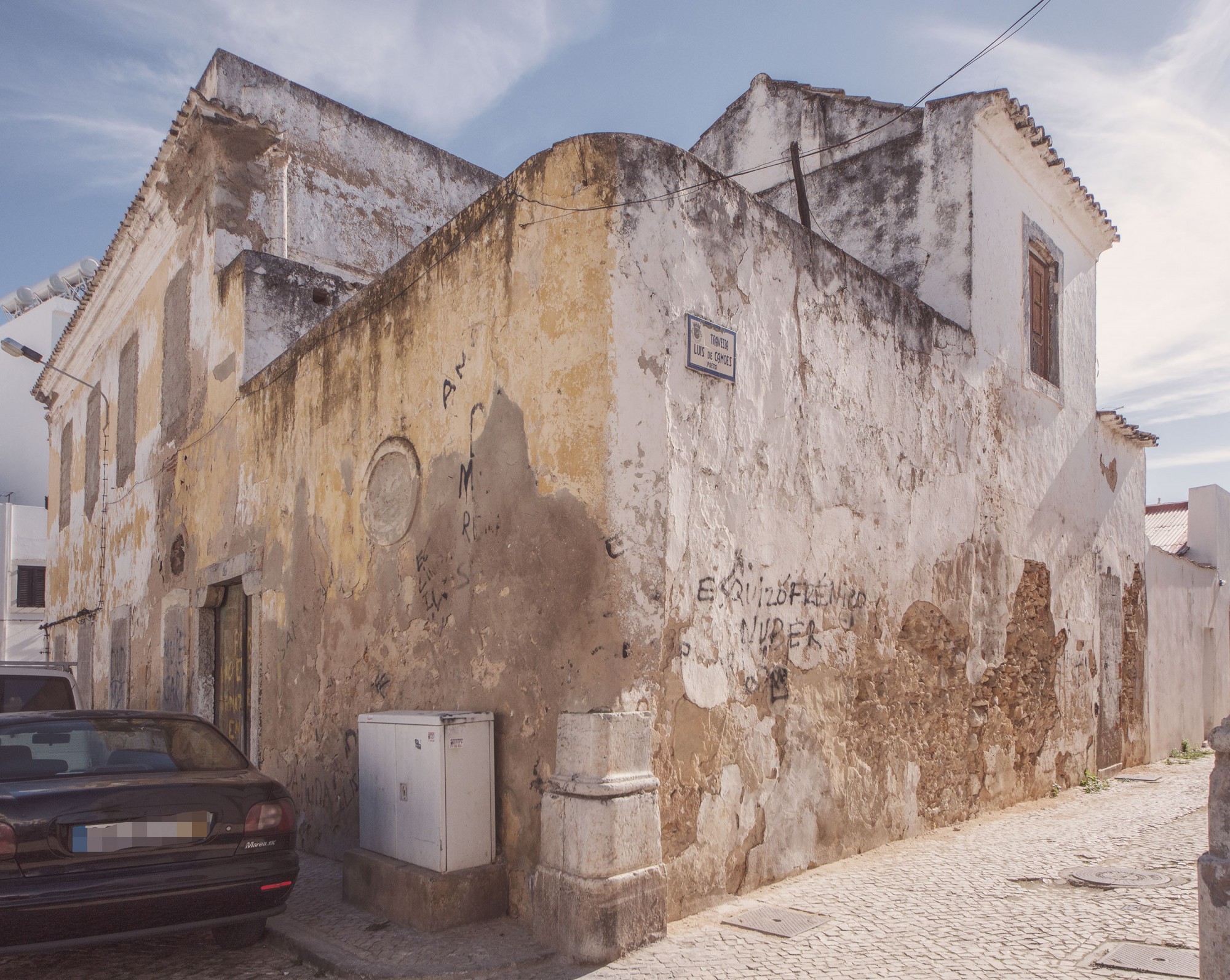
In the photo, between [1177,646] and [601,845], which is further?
[1177,646]

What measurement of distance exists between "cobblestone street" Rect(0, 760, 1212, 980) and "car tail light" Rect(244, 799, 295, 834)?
61cm

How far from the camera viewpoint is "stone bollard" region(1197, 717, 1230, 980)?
8.71ft

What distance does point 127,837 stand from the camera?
3914 mm

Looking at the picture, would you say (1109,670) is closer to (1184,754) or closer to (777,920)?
(1184,754)

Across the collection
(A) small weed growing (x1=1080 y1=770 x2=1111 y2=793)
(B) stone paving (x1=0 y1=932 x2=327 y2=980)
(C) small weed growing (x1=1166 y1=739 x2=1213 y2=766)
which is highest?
(B) stone paving (x1=0 y1=932 x2=327 y2=980)

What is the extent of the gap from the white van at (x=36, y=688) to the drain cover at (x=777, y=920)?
5.10 meters

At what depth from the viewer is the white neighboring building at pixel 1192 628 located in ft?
38.3

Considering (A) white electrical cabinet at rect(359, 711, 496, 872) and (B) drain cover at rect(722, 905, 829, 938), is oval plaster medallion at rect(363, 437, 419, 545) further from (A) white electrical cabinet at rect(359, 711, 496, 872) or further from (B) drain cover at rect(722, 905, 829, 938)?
(B) drain cover at rect(722, 905, 829, 938)

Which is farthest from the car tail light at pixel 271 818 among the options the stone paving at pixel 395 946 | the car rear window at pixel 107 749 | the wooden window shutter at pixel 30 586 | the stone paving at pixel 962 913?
the wooden window shutter at pixel 30 586

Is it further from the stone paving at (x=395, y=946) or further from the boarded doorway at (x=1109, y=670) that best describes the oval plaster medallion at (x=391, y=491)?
the boarded doorway at (x=1109, y=670)

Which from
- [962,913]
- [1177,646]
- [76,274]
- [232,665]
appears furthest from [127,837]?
[76,274]

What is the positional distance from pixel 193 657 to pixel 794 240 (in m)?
6.92

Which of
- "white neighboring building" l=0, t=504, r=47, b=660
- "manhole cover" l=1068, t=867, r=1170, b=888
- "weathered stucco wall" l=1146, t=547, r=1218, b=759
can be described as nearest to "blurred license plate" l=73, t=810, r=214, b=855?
"manhole cover" l=1068, t=867, r=1170, b=888

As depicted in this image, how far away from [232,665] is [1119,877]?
287 inches
